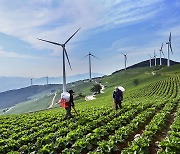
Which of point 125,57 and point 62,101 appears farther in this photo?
point 125,57

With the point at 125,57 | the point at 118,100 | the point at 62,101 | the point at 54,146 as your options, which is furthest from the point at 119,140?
the point at 125,57

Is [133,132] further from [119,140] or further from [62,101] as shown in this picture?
[62,101]

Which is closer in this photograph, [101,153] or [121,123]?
[101,153]

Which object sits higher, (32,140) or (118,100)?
(118,100)

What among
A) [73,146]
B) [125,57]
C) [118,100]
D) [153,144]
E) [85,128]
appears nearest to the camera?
[73,146]

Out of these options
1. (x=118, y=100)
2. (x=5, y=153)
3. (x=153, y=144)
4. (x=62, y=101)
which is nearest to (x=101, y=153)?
(x=153, y=144)

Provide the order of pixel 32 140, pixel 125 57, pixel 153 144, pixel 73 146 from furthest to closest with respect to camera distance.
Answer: pixel 125 57 → pixel 32 140 → pixel 153 144 → pixel 73 146

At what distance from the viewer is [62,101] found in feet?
78.2

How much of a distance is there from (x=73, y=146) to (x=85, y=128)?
14.1 ft

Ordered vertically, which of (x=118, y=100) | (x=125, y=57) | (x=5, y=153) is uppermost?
(x=125, y=57)

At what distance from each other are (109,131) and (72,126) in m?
2.91

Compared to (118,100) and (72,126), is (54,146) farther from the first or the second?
(118,100)

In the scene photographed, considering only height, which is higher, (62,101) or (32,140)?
(62,101)

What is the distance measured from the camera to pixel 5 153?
1525cm
